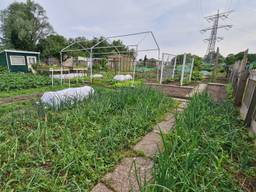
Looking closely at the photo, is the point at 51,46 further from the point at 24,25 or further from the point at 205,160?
the point at 205,160

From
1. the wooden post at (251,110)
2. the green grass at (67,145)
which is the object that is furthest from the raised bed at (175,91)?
the wooden post at (251,110)

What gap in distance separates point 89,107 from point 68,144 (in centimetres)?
115

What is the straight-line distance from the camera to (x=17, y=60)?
15.0m

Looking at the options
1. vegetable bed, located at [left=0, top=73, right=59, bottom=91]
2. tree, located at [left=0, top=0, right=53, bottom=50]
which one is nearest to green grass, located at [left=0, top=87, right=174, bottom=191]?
vegetable bed, located at [left=0, top=73, right=59, bottom=91]

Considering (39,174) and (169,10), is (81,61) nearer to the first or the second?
(169,10)

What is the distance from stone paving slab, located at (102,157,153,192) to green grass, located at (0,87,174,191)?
0.31 ft

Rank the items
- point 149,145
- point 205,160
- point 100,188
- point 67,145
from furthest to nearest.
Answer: point 149,145
point 67,145
point 205,160
point 100,188

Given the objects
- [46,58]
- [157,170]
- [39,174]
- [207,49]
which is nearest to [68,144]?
[39,174]

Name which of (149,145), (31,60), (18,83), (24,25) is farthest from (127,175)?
(24,25)

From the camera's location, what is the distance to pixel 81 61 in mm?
17938

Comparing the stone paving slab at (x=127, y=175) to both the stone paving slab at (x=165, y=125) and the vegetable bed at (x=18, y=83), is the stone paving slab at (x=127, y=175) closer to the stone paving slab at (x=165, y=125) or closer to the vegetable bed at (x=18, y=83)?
the stone paving slab at (x=165, y=125)

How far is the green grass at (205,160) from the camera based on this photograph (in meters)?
1.19

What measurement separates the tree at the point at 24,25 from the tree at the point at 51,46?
119 centimetres

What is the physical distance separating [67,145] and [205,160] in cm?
152
